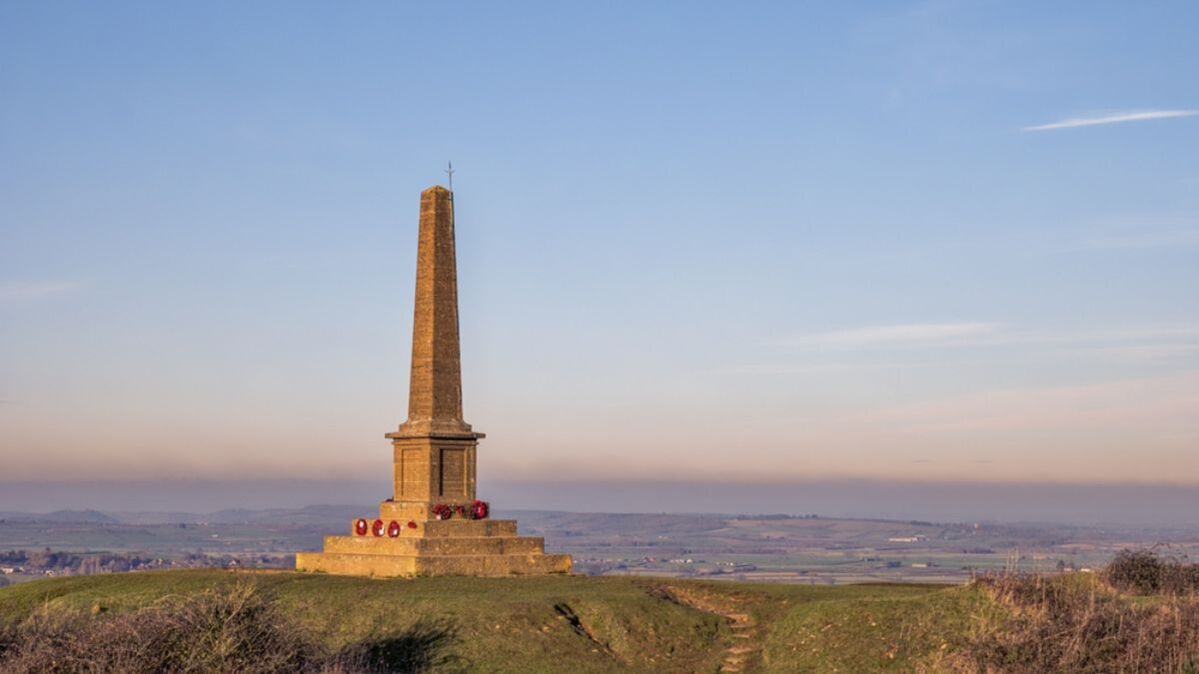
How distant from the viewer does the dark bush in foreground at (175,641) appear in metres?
19.9

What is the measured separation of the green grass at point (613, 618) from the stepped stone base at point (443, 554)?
2.28 meters

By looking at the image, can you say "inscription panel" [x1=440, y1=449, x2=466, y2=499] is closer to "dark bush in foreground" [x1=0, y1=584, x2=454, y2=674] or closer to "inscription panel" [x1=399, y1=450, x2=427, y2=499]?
"inscription panel" [x1=399, y1=450, x2=427, y2=499]

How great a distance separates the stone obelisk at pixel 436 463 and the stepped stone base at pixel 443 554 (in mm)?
27

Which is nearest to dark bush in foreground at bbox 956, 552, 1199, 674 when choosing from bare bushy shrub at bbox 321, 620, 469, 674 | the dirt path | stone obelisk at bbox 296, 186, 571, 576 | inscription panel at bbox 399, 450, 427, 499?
the dirt path

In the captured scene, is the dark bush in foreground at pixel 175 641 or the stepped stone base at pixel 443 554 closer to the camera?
the dark bush in foreground at pixel 175 641

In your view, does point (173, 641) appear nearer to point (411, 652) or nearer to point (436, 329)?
point (411, 652)

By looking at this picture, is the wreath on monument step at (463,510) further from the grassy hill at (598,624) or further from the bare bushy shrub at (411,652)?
the bare bushy shrub at (411,652)

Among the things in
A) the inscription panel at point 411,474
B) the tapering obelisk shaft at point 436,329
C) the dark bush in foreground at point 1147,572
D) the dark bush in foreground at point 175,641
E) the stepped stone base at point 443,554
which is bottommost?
the dark bush in foreground at point 175,641

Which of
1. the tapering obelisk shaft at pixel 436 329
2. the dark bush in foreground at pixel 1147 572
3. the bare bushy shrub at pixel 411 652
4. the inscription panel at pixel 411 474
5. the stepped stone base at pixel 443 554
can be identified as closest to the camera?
the bare bushy shrub at pixel 411 652

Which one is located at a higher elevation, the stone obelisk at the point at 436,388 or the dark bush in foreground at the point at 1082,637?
the stone obelisk at the point at 436,388

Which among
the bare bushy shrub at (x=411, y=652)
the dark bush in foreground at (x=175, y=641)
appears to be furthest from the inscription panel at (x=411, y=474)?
the dark bush in foreground at (x=175, y=641)

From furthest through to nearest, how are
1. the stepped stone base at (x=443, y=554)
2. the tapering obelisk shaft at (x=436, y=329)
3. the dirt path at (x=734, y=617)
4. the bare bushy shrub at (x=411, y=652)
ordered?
the tapering obelisk shaft at (x=436, y=329)
the stepped stone base at (x=443, y=554)
the dirt path at (x=734, y=617)
the bare bushy shrub at (x=411, y=652)

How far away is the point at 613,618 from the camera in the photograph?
28688 mm

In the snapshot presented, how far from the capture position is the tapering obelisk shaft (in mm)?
39281
